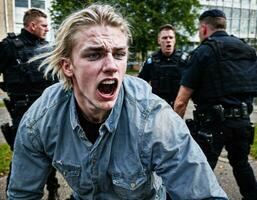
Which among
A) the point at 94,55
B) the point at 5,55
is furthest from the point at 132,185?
the point at 5,55

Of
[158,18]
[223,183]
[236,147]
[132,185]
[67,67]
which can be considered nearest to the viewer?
[132,185]

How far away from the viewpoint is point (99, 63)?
70.2 inches

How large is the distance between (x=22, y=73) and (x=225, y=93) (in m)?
2.24

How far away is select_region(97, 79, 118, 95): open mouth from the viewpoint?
1792mm

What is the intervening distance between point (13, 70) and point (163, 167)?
312cm

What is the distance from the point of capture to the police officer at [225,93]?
3750 mm

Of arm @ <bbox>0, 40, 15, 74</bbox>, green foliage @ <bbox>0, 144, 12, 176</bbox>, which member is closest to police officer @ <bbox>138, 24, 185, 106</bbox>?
arm @ <bbox>0, 40, 15, 74</bbox>

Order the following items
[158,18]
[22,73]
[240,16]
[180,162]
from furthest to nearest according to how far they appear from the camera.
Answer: [240,16] → [158,18] → [22,73] → [180,162]

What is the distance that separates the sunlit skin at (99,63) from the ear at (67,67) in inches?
1.9

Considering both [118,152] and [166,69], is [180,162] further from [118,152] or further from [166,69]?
[166,69]

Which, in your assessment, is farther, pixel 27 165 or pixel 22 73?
pixel 22 73

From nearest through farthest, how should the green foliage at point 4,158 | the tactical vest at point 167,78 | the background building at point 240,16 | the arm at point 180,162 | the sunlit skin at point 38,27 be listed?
the arm at point 180,162 → the sunlit skin at point 38,27 → the green foliage at point 4,158 → the tactical vest at point 167,78 → the background building at point 240,16

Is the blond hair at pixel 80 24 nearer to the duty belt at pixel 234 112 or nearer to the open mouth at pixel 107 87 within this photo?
the open mouth at pixel 107 87

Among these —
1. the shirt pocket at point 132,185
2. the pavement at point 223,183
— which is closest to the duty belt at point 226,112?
the pavement at point 223,183
